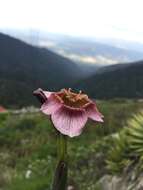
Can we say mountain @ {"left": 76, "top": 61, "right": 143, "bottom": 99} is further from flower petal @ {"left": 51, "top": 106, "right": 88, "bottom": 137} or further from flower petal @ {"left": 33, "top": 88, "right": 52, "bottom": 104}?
flower petal @ {"left": 51, "top": 106, "right": 88, "bottom": 137}

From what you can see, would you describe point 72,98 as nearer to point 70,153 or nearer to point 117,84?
point 70,153

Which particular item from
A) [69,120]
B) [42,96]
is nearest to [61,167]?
[69,120]

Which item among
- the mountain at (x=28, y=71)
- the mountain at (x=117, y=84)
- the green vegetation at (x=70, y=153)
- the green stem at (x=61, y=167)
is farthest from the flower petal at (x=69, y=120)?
the mountain at (x=28, y=71)

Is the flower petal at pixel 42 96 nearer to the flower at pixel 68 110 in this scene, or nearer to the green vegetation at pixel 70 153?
the flower at pixel 68 110

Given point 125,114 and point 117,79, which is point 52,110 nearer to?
point 125,114

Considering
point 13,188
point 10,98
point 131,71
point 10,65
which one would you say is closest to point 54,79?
point 10,65

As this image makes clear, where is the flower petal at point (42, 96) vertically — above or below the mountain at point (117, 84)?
above

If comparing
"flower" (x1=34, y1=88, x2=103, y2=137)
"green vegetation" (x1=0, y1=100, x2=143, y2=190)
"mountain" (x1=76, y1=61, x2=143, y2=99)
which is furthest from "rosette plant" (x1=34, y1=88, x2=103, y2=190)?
"mountain" (x1=76, y1=61, x2=143, y2=99)
